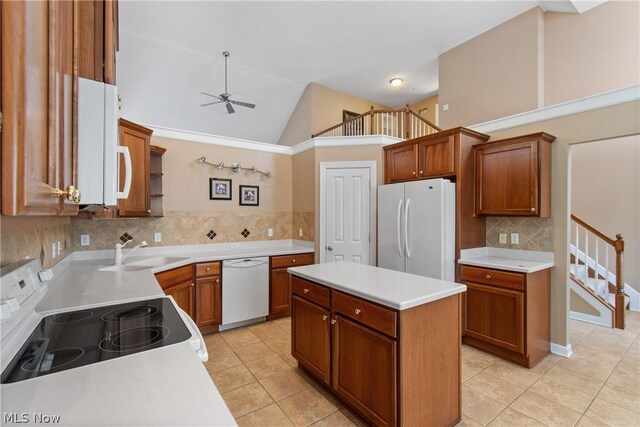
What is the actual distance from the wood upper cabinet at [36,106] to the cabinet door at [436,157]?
10.8 feet

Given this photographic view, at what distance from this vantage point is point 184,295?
126 inches

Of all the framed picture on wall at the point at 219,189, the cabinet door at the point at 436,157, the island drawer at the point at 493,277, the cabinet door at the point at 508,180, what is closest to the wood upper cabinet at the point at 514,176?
the cabinet door at the point at 508,180

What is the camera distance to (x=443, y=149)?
3.38 meters

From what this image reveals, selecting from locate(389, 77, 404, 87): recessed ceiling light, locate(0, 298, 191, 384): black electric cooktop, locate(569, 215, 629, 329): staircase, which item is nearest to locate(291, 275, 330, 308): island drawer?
locate(0, 298, 191, 384): black electric cooktop

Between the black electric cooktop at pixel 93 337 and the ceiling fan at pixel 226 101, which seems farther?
the ceiling fan at pixel 226 101

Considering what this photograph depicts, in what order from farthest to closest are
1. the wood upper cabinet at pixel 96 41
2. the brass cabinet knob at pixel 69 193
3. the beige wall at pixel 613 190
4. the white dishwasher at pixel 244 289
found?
the beige wall at pixel 613 190
the white dishwasher at pixel 244 289
the wood upper cabinet at pixel 96 41
the brass cabinet knob at pixel 69 193

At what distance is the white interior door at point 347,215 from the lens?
4094 millimetres

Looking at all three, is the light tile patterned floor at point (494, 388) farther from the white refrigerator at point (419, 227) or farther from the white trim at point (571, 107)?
the white trim at point (571, 107)

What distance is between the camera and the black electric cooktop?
0.89 meters

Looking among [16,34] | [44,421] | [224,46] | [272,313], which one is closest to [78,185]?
[16,34]

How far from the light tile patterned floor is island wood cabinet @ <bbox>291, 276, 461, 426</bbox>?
283mm

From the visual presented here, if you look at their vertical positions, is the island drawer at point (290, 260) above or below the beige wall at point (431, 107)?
below

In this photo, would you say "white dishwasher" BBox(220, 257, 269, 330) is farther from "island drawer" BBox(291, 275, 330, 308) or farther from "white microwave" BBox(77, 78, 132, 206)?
"white microwave" BBox(77, 78, 132, 206)

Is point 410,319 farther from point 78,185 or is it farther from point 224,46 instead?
point 224,46
